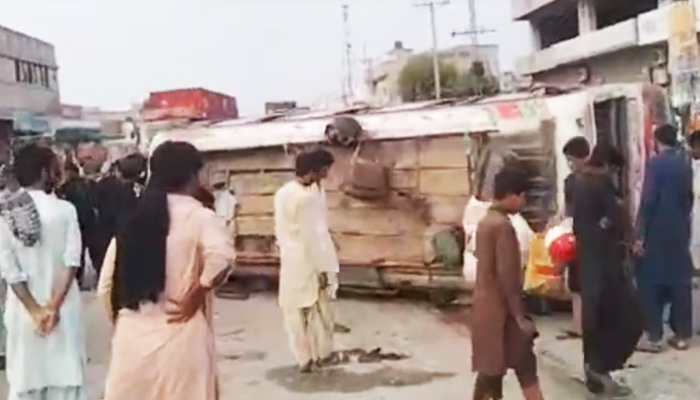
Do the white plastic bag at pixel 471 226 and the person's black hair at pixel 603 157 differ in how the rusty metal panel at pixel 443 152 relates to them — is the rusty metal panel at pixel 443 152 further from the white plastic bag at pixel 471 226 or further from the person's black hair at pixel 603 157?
the person's black hair at pixel 603 157

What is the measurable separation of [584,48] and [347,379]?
2124cm

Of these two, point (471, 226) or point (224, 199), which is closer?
point (471, 226)

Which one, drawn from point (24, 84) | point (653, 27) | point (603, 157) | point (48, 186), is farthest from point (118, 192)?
point (24, 84)

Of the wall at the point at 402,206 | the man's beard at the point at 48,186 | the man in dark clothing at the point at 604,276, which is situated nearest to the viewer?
the man's beard at the point at 48,186

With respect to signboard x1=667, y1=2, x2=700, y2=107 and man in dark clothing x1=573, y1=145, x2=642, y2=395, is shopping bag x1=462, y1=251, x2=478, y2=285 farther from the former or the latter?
signboard x1=667, y1=2, x2=700, y2=107

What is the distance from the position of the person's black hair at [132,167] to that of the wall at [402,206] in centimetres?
178

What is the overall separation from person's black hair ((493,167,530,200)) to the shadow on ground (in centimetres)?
266

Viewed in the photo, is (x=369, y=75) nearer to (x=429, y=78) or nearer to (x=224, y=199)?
(x=429, y=78)

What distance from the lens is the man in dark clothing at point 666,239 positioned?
28.3ft

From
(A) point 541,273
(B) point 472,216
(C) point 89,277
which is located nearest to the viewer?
(A) point 541,273

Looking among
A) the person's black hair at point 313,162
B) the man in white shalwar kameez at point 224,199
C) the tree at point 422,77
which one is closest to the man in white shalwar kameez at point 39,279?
the person's black hair at point 313,162

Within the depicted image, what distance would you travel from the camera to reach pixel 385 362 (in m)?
9.03

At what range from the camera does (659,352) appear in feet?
28.3

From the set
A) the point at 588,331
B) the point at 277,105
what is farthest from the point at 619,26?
the point at 588,331
